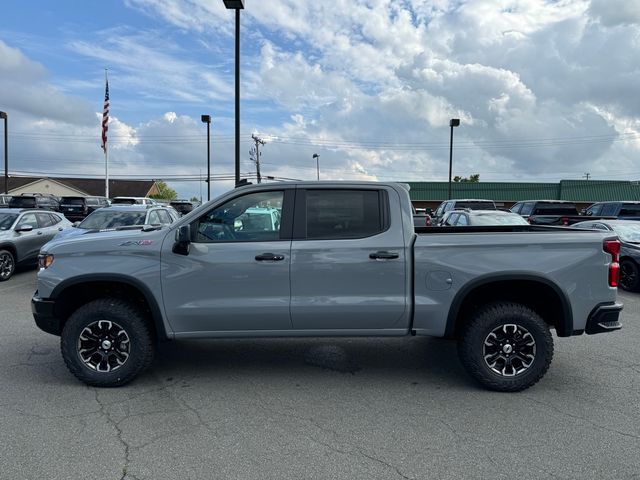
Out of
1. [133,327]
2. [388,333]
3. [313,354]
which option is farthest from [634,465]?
[133,327]

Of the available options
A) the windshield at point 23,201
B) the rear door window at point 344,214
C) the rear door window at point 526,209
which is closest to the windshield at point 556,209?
the rear door window at point 526,209

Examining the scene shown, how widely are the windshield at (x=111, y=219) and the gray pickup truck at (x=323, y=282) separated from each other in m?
6.32

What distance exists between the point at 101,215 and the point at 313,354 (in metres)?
7.35

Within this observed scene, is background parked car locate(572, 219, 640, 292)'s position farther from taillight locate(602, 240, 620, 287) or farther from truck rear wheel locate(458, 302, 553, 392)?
truck rear wheel locate(458, 302, 553, 392)

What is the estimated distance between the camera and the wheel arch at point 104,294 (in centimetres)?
433

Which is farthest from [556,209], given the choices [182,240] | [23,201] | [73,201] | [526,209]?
[73,201]

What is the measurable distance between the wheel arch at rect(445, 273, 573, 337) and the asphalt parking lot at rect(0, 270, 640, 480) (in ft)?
2.06

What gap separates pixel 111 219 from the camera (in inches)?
417

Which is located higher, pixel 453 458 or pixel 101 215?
pixel 101 215

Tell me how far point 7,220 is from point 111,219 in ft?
7.85

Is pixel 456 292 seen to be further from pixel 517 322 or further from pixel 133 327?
pixel 133 327

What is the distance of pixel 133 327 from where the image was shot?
14.4ft

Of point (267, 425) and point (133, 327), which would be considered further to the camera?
point (133, 327)

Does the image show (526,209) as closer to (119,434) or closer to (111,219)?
(111,219)
